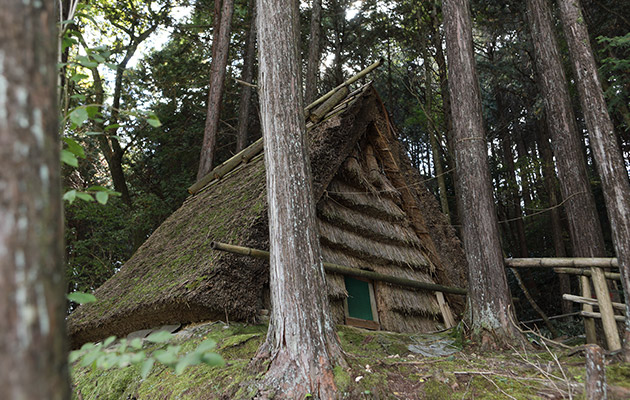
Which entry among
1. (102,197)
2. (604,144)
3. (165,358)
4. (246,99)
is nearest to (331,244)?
(604,144)

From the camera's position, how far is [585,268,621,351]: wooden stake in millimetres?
3797

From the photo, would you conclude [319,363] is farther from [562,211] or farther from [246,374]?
[562,211]

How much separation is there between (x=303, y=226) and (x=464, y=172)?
8.45 feet

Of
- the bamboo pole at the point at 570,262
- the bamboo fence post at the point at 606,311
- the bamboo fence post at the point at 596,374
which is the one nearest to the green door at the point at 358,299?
the bamboo pole at the point at 570,262

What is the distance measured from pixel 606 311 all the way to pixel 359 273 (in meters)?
2.75

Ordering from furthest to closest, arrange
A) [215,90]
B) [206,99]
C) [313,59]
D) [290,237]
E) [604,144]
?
[206,99]
[313,59]
[215,90]
[604,144]
[290,237]

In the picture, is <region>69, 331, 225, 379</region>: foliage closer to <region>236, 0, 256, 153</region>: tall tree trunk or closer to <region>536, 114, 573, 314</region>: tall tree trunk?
<region>236, 0, 256, 153</region>: tall tree trunk

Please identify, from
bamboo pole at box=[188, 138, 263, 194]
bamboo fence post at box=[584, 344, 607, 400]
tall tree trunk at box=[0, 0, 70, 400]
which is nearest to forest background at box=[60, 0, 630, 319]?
bamboo pole at box=[188, 138, 263, 194]

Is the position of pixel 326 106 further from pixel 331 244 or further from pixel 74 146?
pixel 74 146

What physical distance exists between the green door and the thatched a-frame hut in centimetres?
1

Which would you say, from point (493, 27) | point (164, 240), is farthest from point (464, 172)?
point (493, 27)

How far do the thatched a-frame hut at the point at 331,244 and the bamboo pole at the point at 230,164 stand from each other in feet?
0.08

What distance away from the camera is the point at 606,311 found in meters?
3.88

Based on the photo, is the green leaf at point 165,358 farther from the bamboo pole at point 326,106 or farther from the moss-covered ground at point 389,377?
the bamboo pole at point 326,106
